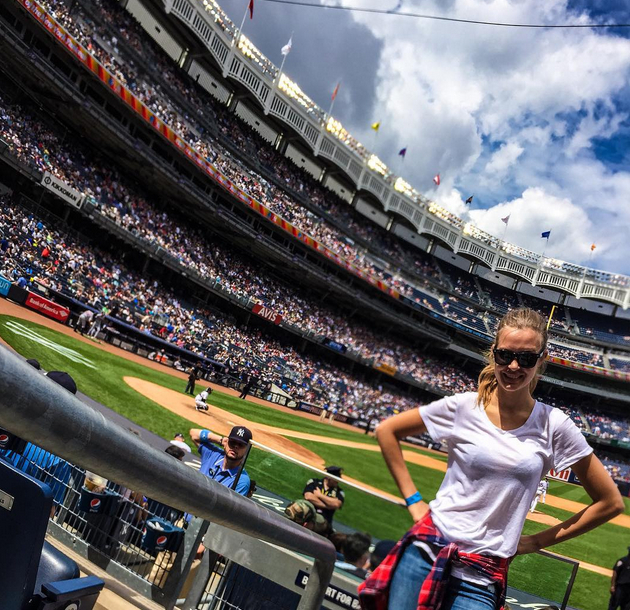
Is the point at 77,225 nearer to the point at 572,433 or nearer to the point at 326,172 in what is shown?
the point at 326,172

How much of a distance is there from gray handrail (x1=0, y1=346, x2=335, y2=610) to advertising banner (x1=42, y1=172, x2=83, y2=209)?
31.2 metres

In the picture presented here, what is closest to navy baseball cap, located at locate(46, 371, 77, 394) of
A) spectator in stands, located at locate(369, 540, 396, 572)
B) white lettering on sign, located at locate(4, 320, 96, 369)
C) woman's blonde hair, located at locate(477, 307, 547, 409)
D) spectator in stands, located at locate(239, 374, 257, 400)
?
spectator in stands, located at locate(369, 540, 396, 572)

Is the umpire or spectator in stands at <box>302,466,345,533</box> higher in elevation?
spectator in stands at <box>302,466,345,533</box>

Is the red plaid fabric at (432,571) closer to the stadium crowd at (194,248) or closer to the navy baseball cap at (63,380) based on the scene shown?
the navy baseball cap at (63,380)

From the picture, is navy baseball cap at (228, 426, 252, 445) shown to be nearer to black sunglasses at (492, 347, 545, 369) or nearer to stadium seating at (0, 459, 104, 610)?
black sunglasses at (492, 347, 545, 369)

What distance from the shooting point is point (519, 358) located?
7.41 feet

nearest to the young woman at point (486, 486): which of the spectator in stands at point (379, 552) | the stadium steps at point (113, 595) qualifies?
the spectator in stands at point (379, 552)

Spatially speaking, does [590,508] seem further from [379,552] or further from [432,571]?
[379,552]

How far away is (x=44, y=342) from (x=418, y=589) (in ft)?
62.8

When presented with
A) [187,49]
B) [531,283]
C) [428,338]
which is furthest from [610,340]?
[187,49]

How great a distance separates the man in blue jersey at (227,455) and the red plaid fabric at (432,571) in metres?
1.84

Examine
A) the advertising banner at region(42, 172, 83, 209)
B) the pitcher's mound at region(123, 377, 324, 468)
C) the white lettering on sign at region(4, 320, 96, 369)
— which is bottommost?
the pitcher's mound at region(123, 377, 324, 468)

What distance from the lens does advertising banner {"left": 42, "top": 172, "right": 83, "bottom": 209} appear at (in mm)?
28453

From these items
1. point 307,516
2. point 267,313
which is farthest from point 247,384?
point 307,516
